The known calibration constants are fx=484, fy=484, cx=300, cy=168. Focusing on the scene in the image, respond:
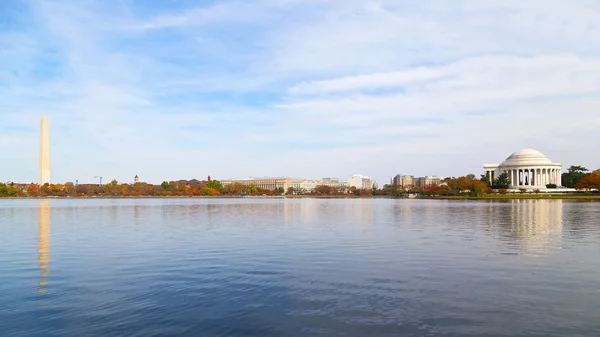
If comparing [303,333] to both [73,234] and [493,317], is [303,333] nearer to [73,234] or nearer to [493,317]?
[493,317]

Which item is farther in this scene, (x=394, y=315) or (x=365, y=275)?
(x=365, y=275)

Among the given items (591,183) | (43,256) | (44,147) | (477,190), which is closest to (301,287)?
(43,256)

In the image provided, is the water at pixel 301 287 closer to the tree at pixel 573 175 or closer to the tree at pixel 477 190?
the tree at pixel 477 190

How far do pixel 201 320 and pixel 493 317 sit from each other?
8.09 metres

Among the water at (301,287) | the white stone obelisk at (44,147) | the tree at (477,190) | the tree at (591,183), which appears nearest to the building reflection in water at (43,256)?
the water at (301,287)

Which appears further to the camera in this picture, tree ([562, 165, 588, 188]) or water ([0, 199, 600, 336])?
tree ([562, 165, 588, 188])

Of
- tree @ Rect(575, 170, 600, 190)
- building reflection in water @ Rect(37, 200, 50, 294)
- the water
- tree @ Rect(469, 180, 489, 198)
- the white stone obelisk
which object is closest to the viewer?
the water

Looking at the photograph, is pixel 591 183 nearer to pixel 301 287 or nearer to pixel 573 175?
pixel 573 175

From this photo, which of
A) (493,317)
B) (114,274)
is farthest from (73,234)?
(493,317)

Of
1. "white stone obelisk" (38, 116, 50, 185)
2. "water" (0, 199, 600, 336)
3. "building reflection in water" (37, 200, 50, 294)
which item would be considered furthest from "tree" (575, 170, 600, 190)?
"white stone obelisk" (38, 116, 50, 185)

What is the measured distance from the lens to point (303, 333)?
12.2 meters

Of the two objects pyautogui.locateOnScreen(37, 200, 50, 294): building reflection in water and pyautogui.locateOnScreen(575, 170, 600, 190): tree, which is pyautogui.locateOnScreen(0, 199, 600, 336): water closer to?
pyautogui.locateOnScreen(37, 200, 50, 294): building reflection in water

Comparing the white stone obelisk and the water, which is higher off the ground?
the white stone obelisk

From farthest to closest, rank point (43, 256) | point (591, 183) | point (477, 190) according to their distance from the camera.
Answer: point (477, 190) → point (591, 183) → point (43, 256)
